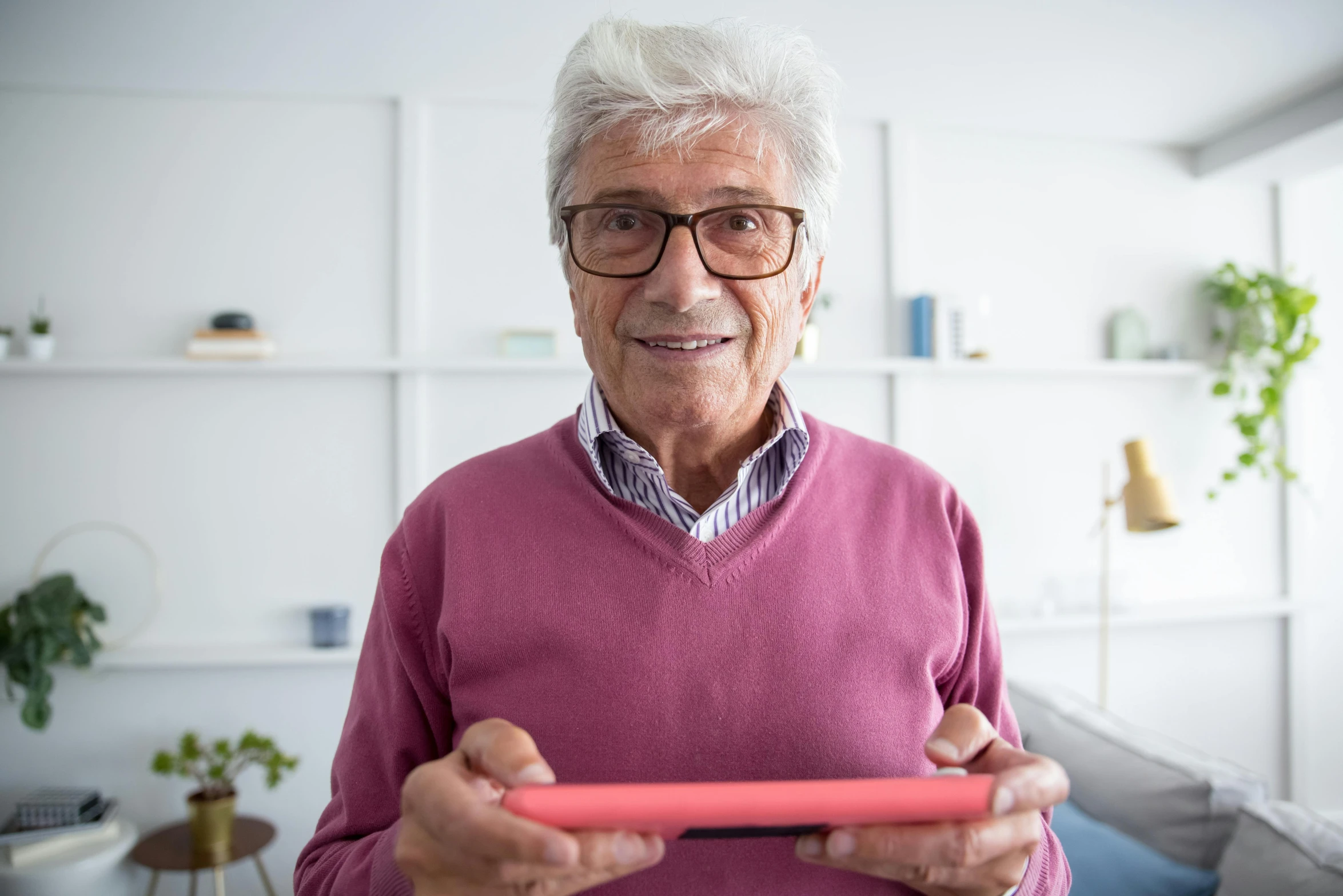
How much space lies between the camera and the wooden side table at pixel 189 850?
7.45 ft

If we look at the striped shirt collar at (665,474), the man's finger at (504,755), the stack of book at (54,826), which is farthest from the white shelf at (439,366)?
the man's finger at (504,755)

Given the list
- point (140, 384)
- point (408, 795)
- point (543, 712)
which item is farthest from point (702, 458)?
point (140, 384)

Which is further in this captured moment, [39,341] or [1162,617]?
[1162,617]

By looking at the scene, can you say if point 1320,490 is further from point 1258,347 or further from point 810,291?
point 810,291

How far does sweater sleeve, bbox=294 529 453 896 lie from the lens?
0.87 m

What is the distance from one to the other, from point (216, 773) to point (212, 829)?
178mm

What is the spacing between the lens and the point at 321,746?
2.71 metres

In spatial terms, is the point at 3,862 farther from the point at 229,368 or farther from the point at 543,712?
the point at 543,712

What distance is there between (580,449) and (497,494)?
125 mm

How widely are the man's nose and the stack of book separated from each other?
2659mm

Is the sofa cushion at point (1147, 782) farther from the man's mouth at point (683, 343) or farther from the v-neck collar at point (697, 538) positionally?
the man's mouth at point (683, 343)

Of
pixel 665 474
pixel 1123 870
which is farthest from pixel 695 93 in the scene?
pixel 1123 870

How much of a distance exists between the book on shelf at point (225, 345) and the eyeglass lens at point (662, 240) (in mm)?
2079

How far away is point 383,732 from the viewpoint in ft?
2.96
